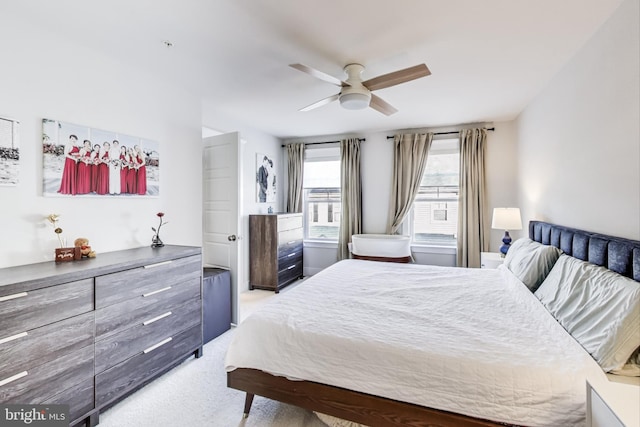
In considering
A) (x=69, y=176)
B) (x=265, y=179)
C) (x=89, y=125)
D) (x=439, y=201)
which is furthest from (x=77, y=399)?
(x=439, y=201)

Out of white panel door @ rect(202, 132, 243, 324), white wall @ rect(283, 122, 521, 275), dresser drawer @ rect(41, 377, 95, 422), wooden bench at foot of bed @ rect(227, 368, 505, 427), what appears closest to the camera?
wooden bench at foot of bed @ rect(227, 368, 505, 427)

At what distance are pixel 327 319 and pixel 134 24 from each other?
233 cm

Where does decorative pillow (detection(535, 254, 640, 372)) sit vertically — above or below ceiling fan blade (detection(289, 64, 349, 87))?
below

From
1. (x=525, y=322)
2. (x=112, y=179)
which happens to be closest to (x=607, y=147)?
(x=525, y=322)

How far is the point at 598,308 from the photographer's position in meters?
1.48

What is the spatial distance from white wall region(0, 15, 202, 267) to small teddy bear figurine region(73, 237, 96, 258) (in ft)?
0.37

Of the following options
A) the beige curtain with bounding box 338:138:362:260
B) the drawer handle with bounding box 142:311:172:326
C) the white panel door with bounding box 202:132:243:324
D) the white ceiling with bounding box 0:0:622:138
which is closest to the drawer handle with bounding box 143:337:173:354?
the drawer handle with bounding box 142:311:172:326

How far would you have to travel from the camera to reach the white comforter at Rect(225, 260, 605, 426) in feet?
4.25

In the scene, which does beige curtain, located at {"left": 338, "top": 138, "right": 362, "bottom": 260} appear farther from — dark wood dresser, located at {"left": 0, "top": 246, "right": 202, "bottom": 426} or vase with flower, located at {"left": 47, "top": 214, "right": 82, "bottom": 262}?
vase with flower, located at {"left": 47, "top": 214, "right": 82, "bottom": 262}

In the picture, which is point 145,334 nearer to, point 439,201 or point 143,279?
point 143,279

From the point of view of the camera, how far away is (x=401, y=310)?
77.2 inches

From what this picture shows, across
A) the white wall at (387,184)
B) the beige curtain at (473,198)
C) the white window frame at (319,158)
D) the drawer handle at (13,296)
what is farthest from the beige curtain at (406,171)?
the drawer handle at (13,296)

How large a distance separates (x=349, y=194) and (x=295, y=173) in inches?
45.1

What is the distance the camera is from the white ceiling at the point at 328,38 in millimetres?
1791
